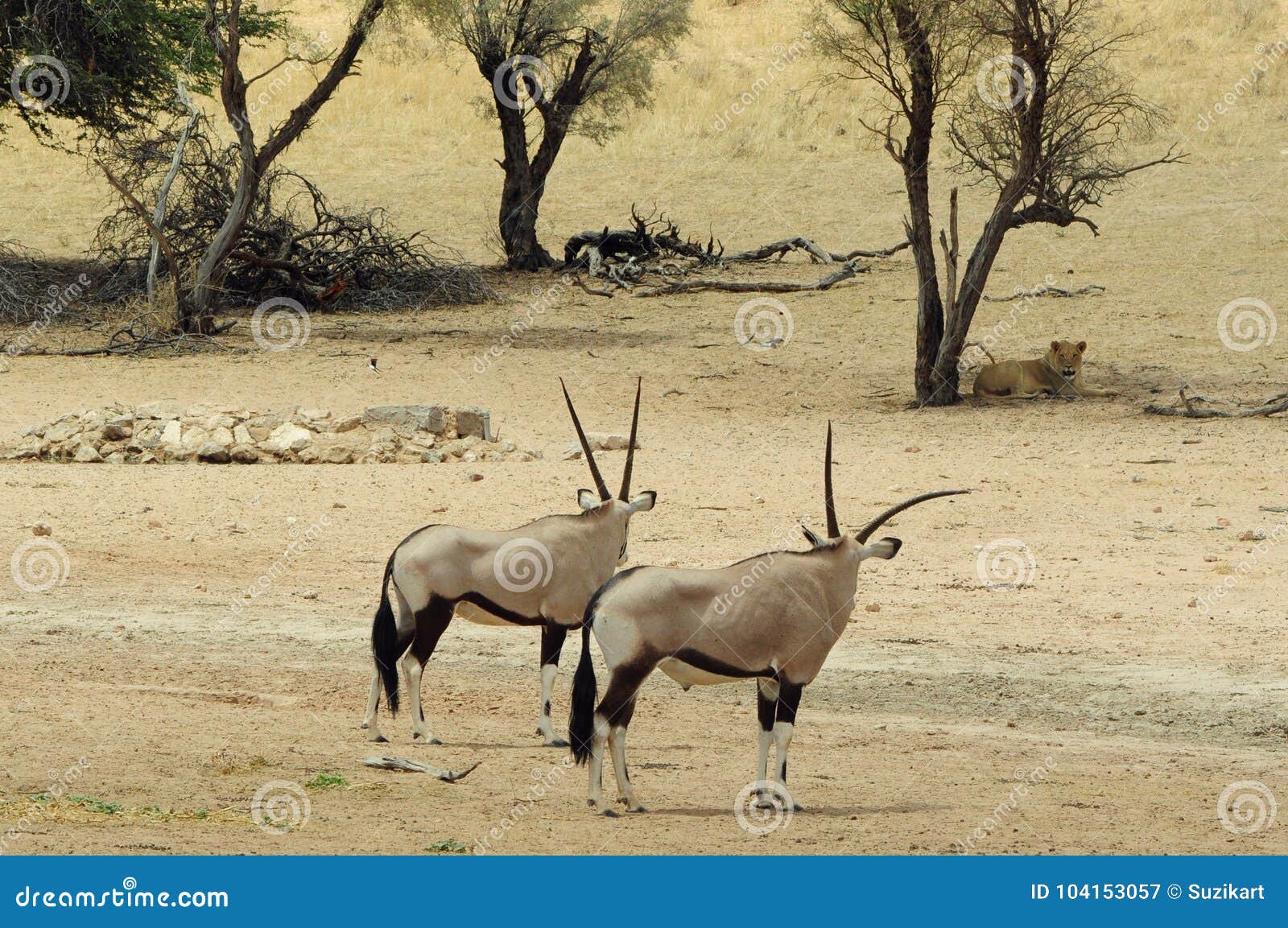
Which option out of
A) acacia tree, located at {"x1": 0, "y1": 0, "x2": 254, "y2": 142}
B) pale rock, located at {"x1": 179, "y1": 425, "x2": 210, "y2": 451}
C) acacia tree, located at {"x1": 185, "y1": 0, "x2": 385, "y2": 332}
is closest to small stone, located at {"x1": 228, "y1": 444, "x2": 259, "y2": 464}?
pale rock, located at {"x1": 179, "y1": 425, "x2": 210, "y2": 451}

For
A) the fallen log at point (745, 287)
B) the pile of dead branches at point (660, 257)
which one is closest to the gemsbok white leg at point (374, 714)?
the fallen log at point (745, 287)

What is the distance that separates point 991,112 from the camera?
17062 mm

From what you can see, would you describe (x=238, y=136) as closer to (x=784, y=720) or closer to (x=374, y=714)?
(x=374, y=714)

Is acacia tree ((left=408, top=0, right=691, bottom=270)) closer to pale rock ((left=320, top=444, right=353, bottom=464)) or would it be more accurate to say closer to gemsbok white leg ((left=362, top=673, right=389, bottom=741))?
pale rock ((left=320, top=444, right=353, bottom=464))

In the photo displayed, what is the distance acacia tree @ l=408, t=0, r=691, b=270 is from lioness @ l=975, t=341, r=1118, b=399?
10.6 m

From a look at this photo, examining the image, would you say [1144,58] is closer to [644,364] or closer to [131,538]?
[644,364]

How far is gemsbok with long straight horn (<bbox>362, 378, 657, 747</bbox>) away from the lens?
685cm

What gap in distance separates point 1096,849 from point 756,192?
26.3m

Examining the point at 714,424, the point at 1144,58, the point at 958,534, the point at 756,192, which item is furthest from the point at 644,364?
the point at 1144,58

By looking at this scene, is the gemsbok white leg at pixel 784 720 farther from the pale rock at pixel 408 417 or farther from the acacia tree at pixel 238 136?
the acacia tree at pixel 238 136

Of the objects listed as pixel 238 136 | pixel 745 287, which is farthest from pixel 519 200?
pixel 238 136

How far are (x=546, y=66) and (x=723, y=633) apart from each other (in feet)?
74.2

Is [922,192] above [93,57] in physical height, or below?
below

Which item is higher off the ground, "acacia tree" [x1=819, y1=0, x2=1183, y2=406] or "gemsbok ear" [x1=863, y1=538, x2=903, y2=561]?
"acacia tree" [x1=819, y1=0, x2=1183, y2=406]
